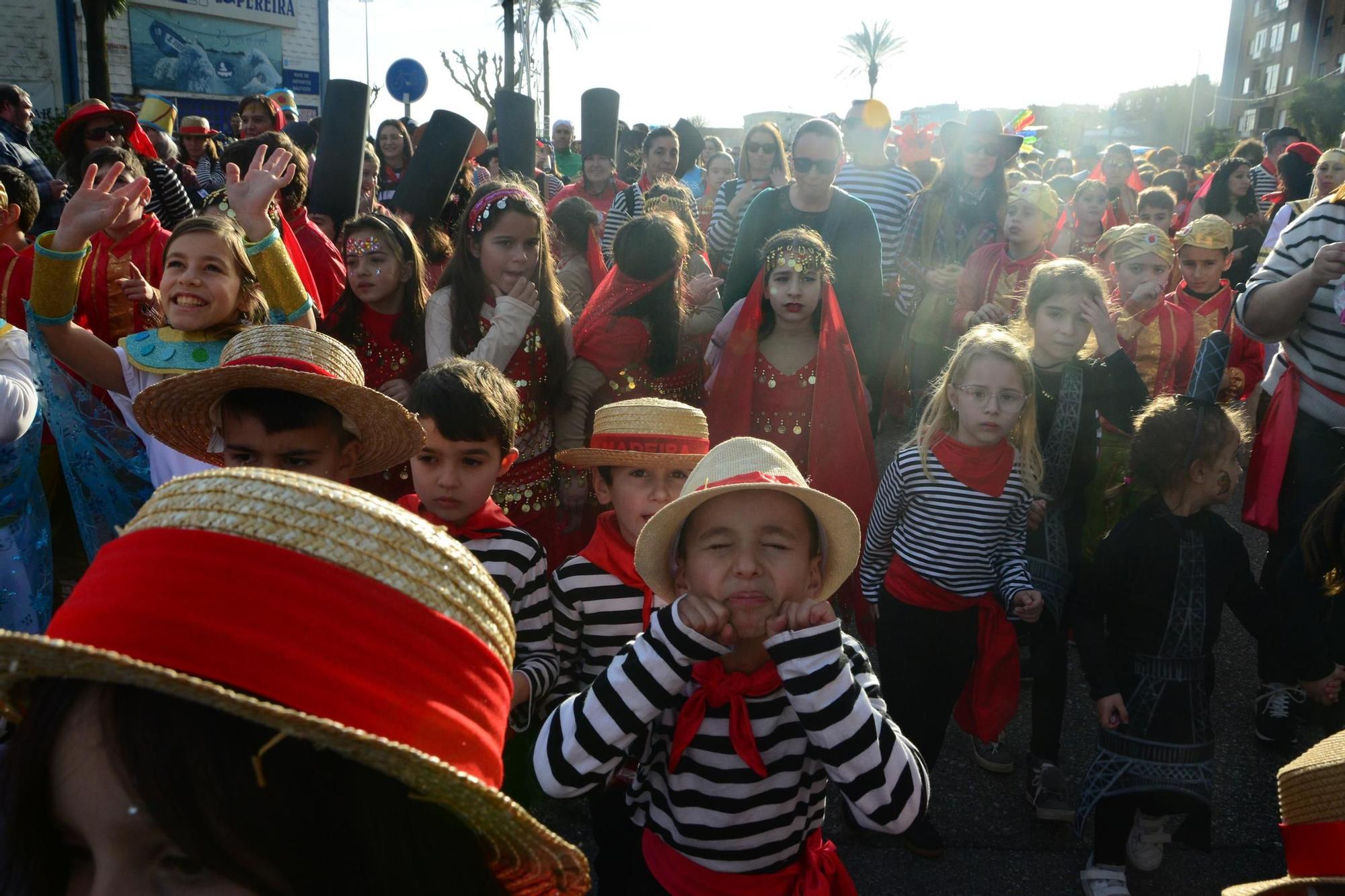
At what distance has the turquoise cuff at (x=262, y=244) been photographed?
321 cm

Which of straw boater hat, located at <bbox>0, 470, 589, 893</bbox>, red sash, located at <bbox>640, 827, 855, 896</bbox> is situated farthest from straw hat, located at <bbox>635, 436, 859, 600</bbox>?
straw boater hat, located at <bbox>0, 470, 589, 893</bbox>

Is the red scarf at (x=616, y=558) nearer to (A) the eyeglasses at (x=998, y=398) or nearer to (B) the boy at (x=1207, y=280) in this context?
(A) the eyeglasses at (x=998, y=398)

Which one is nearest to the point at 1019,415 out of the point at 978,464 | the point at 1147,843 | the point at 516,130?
the point at 978,464

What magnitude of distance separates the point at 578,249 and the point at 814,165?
1436 mm

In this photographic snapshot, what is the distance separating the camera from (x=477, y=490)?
2.68 meters

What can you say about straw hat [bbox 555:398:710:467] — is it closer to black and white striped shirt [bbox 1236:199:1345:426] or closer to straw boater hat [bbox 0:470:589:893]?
straw boater hat [bbox 0:470:589:893]

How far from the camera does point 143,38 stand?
2644 cm

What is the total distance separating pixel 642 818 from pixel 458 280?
96.1 inches

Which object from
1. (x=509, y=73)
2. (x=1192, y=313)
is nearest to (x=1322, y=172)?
(x=1192, y=313)

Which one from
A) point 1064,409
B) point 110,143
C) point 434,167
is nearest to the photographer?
point 1064,409

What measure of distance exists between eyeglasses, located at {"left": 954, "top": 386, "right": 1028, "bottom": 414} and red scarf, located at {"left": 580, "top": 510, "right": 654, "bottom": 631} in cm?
144

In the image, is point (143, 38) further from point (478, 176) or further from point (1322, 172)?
point (1322, 172)

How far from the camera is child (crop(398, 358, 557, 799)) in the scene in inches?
101

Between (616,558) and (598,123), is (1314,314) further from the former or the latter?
(598,123)
